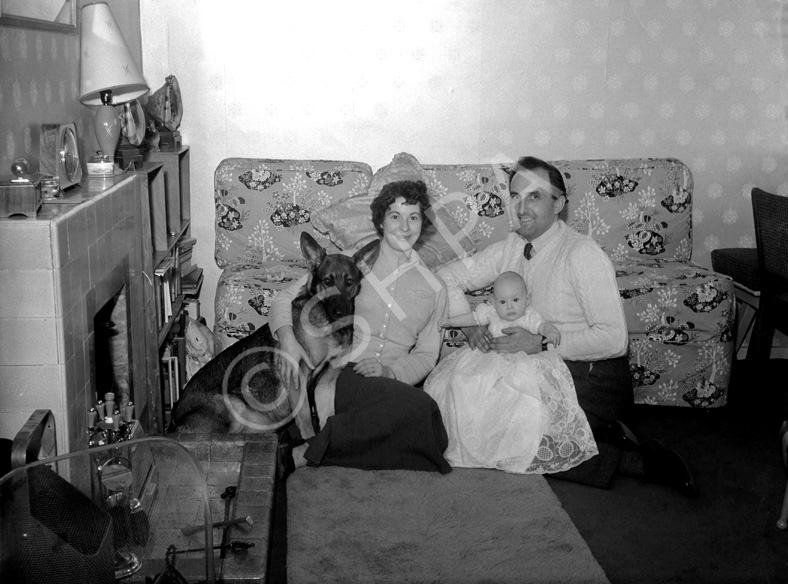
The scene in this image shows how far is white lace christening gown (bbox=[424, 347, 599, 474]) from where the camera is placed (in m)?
2.82

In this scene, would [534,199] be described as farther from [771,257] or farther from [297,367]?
[771,257]

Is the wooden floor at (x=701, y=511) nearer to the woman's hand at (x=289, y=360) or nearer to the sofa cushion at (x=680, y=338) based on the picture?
the sofa cushion at (x=680, y=338)

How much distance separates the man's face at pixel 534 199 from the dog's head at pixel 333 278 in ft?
1.82

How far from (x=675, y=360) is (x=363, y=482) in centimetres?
150

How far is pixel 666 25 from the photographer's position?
4199mm

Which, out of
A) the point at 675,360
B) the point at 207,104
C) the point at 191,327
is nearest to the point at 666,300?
the point at 675,360

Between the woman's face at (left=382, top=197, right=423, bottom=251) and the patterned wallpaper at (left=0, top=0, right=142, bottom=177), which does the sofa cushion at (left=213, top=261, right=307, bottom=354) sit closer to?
the woman's face at (left=382, top=197, right=423, bottom=251)

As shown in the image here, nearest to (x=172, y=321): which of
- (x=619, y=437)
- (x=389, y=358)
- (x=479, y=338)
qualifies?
(x=389, y=358)

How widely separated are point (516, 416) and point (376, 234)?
Answer: 108 centimetres

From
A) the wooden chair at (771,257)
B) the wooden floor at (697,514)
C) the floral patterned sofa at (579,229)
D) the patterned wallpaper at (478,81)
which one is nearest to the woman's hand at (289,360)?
the wooden floor at (697,514)

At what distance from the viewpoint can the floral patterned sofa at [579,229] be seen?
351cm

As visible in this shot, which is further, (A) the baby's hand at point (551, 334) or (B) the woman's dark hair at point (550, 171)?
(B) the woman's dark hair at point (550, 171)

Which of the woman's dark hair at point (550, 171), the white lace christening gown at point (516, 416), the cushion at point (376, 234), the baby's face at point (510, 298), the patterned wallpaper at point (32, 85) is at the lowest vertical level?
the white lace christening gown at point (516, 416)

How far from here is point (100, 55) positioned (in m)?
2.66
